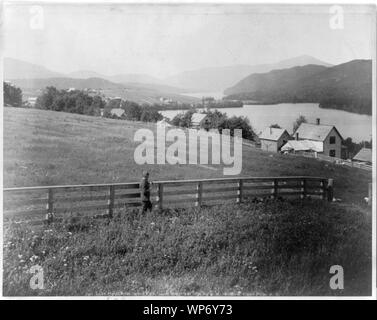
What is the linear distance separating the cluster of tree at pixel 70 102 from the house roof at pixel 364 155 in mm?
4381

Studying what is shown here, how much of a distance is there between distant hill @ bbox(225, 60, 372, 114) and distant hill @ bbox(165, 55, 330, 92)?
0.28ft

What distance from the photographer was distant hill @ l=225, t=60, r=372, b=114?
Answer: 677cm

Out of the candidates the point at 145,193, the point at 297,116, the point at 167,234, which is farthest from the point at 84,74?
the point at 297,116

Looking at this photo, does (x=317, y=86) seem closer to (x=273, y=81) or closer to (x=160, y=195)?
(x=273, y=81)

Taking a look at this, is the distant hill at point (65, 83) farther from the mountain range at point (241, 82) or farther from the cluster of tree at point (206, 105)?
the cluster of tree at point (206, 105)

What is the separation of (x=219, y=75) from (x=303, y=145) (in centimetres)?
188

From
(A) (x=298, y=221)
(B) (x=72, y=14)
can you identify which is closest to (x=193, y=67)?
A: (B) (x=72, y=14)

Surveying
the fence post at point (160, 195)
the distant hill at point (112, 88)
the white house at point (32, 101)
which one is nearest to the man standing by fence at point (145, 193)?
the fence post at point (160, 195)

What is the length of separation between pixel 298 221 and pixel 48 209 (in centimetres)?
416

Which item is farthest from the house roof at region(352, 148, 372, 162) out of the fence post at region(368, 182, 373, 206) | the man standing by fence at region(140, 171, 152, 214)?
the man standing by fence at region(140, 171, 152, 214)

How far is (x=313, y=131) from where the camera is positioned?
6969 millimetres

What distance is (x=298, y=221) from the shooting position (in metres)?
6.85

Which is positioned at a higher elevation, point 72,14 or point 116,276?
point 72,14

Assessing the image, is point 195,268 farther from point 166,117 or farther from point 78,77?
point 78,77
